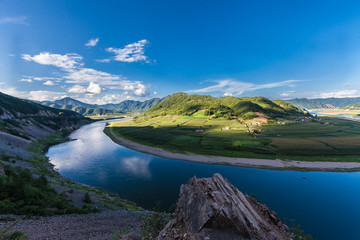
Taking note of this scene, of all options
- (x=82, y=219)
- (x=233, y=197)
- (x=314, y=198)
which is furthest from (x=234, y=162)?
(x=82, y=219)

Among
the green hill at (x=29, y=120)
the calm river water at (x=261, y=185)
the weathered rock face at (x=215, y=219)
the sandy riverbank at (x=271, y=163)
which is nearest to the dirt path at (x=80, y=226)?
the calm river water at (x=261, y=185)

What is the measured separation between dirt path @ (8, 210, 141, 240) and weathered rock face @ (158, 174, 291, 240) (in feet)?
30.4

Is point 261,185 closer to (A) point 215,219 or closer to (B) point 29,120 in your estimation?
(A) point 215,219

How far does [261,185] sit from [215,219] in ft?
114

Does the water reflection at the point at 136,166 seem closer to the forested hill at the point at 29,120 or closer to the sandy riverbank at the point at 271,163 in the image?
the sandy riverbank at the point at 271,163

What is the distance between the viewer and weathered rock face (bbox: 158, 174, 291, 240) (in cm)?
1008

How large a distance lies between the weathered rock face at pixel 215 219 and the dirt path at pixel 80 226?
365 inches

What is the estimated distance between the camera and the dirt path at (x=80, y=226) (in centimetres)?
1507

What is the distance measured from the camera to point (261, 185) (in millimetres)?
37844

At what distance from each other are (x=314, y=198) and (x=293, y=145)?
37.5m

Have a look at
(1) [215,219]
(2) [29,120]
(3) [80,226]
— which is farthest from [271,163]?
(2) [29,120]

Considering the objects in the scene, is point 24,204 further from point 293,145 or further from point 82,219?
point 293,145

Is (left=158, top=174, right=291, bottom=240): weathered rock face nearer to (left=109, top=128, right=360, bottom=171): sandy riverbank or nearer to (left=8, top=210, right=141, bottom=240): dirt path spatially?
(left=8, top=210, right=141, bottom=240): dirt path

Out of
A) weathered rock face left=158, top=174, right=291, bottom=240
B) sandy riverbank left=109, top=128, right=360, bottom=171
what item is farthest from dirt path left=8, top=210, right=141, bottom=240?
sandy riverbank left=109, top=128, right=360, bottom=171
